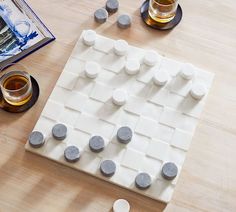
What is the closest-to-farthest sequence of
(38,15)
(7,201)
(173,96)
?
(7,201)
(173,96)
(38,15)

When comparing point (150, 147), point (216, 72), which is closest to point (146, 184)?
point (150, 147)

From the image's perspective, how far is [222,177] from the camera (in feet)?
3.13

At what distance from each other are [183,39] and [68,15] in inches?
11.0

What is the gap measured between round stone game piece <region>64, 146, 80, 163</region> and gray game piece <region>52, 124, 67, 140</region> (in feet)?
0.09

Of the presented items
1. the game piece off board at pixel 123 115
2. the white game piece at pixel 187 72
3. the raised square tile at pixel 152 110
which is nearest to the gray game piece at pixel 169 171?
the game piece off board at pixel 123 115

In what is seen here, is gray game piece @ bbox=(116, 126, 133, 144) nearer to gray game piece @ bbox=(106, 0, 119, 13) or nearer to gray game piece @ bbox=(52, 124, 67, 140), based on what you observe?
gray game piece @ bbox=(52, 124, 67, 140)

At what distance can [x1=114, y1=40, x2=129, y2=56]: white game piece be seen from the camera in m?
1.04

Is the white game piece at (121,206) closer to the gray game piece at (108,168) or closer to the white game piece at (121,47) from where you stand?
the gray game piece at (108,168)

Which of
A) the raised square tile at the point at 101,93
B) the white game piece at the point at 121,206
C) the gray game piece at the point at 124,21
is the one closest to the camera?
the white game piece at the point at 121,206

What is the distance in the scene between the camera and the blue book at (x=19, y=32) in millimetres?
1054

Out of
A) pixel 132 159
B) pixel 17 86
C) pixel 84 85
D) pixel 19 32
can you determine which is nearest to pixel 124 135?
pixel 132 159

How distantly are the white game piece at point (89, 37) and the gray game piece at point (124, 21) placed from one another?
72 millimetres

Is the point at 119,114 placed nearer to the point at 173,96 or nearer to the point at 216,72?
the point at 173,96

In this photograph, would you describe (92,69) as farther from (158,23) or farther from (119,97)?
(158,23)
